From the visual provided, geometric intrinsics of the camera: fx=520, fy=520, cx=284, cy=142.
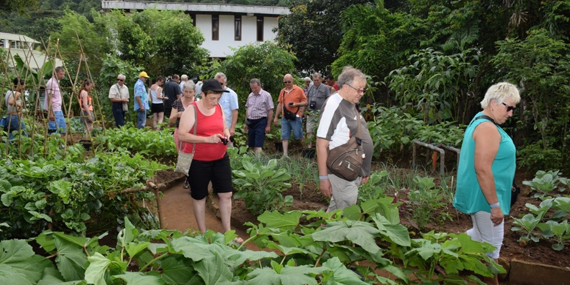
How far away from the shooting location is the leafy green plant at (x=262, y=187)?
563 centimetres

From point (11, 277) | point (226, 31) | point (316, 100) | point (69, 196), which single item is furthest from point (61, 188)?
point (226, 31)

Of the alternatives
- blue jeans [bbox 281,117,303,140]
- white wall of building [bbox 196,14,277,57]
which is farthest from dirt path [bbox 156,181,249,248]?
white wall of building [bbox 196,14,277,57]

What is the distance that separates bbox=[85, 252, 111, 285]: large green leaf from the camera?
6.09 ft

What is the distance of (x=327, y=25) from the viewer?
25703 mm

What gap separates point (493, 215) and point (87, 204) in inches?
118

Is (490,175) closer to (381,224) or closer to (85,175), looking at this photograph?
(381,224)

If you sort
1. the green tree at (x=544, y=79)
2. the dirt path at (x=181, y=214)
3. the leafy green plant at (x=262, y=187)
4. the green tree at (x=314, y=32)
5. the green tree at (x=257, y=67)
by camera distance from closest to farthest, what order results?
the leafy green plant at (x=262, y=187), the dirt path at (x=181, y=214), the green tree at (x=544, y=79), the green tree at (x=257, y=67), the green tree at (x=314, y=32)

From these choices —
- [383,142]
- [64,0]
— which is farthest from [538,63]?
[64,0]

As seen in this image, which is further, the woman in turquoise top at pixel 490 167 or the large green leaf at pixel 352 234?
the woman in turquoise top at pixel 490 167

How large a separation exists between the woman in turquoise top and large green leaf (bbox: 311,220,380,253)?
5.32 ft

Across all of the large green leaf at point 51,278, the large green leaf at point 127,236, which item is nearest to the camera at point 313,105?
the large green leaf at point 127,236

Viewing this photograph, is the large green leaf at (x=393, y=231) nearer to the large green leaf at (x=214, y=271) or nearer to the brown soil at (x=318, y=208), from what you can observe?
the large green leaf at (x=214, y=271)

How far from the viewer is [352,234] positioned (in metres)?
2.31

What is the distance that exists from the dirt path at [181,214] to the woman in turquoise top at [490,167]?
2.71 m
